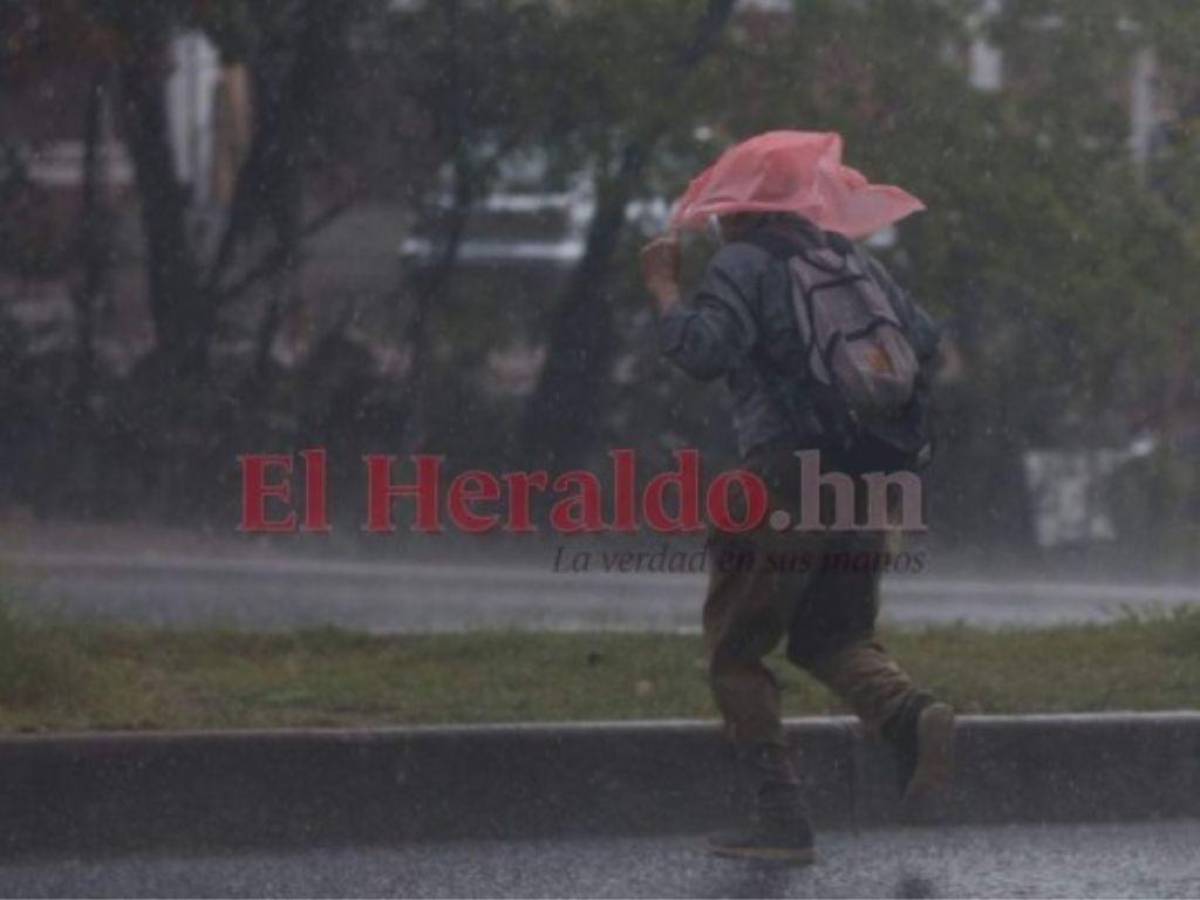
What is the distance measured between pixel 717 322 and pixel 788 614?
30.1 inches

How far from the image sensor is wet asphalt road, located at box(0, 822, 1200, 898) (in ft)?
21.3

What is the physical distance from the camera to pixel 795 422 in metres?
6.54

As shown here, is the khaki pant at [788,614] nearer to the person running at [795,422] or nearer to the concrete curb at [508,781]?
the person running at [795,422]

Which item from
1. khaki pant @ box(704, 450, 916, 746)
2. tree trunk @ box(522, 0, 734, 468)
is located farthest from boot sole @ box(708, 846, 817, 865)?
tree trunk @ box(522, 0, 734, 468)

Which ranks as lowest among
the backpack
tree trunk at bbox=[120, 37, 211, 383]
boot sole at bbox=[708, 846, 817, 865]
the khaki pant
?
tree trunk at bbox=[120, 37, 211, 383]

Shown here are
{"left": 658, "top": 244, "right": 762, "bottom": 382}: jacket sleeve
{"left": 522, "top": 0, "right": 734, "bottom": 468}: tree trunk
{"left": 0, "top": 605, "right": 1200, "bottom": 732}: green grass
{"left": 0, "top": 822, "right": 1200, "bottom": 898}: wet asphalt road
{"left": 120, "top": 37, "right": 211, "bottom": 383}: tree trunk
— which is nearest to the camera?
{"left": 658, "top": 244, "right": 762, "bottom": 382}: jacket sleeve

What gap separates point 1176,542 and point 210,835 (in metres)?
7.20

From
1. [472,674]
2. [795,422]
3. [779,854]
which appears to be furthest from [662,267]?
[472,674]

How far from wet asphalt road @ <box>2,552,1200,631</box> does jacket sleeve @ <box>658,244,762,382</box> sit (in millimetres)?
3568

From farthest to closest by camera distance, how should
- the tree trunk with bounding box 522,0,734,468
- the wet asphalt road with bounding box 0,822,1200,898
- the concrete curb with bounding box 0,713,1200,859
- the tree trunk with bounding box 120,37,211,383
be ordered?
the tree trunk with bounding box 120,37,211,383, the tree trunk with bounding box 522,0,734,468, the concrete curb with bounding box 0,713,1200,859, the wet asphalt road with bounding box 0,822,1200,898

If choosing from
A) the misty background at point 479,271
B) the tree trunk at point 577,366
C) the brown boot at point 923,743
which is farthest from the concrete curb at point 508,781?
the tree trunk at point 577,366

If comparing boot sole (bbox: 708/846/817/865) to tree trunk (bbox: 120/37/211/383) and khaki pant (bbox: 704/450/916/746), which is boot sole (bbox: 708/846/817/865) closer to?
khaki pant (bbox: 704/450/916/746)

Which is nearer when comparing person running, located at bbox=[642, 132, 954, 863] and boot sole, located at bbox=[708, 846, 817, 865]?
person running, located at bbox=[642, 132, 954, 863]

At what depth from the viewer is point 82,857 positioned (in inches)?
269
